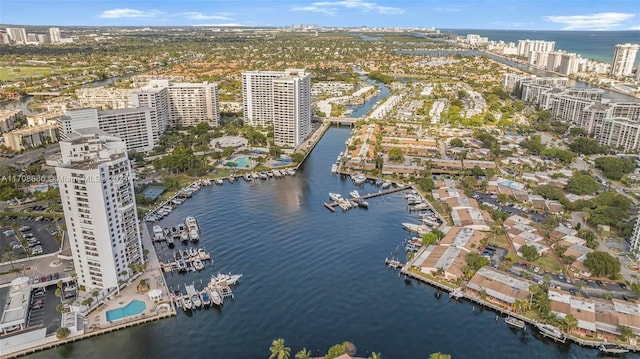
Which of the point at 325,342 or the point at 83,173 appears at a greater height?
the point at 83,173

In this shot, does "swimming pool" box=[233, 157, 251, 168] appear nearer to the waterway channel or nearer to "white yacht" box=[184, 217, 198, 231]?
the waterway channel

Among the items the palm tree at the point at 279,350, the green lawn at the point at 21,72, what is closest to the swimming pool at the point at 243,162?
the palm tree at the point at 279,350

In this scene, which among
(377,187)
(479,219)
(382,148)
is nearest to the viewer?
(479,219)

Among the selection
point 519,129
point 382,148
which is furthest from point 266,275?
point 519,129

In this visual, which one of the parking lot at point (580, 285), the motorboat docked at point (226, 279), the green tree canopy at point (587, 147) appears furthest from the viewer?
the green tree canopy at point (587, 147)

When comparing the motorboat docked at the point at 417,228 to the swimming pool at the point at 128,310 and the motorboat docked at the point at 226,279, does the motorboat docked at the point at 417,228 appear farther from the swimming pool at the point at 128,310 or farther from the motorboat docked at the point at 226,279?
the swimming pool at the point at 128,310

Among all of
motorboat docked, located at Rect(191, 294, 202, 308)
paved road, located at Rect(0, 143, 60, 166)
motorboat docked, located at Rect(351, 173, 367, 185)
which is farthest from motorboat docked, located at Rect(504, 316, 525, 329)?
paved road, located at Rect(0, 143, 60, 166)

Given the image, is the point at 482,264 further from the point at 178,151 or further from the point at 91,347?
the point at 178,151
